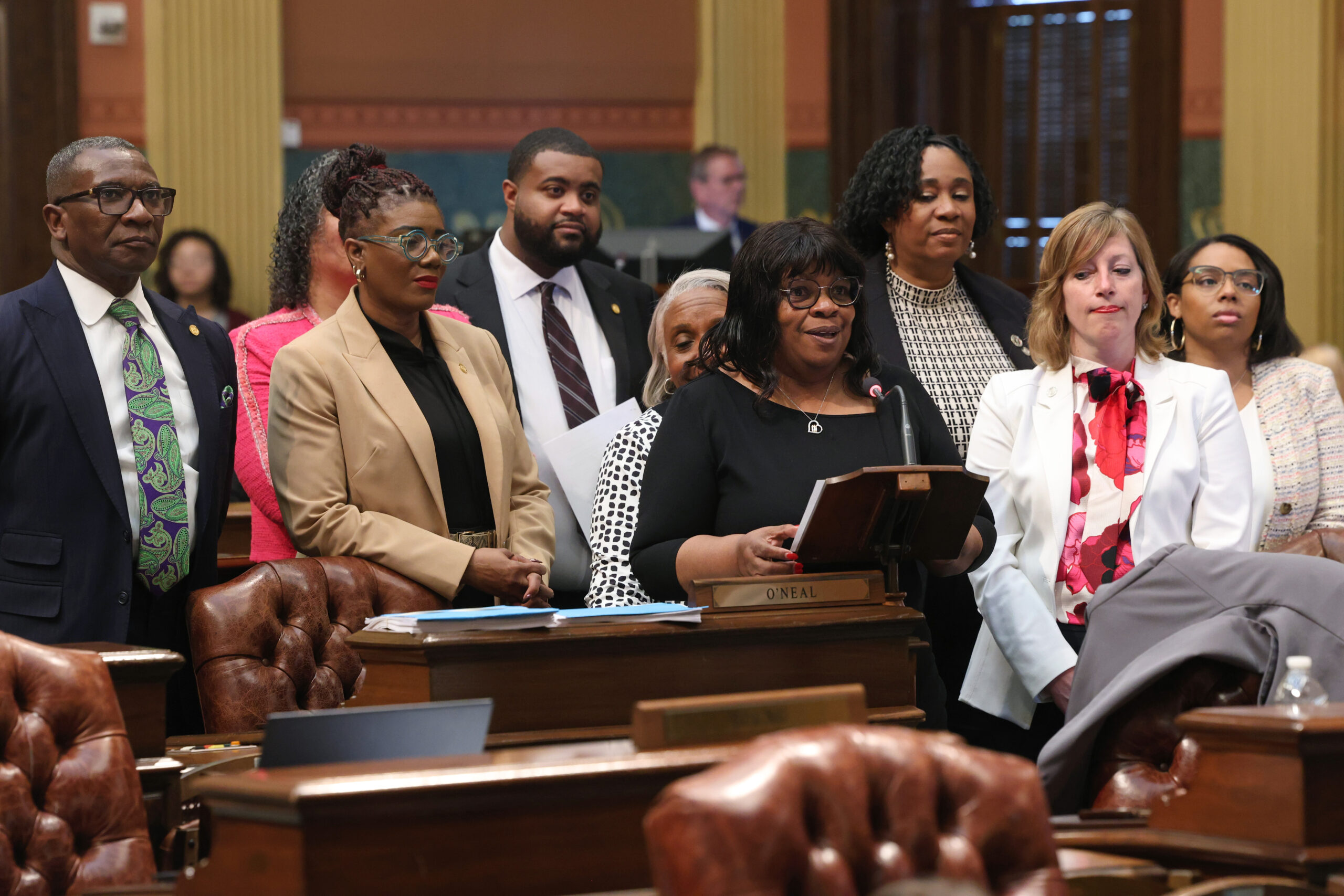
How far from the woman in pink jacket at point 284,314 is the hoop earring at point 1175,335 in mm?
1820

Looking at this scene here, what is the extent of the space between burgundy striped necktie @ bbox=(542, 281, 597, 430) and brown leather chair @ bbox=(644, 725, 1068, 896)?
7.59 ft

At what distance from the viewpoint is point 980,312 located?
3.75 meters

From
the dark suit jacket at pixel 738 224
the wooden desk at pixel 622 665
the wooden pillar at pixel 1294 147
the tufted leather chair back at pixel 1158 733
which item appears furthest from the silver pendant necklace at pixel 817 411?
the wooden pillar at pixel 1294 147

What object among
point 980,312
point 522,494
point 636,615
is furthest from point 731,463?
point 980,312

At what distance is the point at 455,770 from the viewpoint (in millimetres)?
1700

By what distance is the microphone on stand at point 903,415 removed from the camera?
112 inches

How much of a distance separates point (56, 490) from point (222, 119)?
517 cm

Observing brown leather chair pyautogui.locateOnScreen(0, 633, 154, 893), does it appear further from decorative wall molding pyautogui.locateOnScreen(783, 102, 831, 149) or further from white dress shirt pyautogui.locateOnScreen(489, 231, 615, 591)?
decorative wall molding pyautogui.locateOnScreen(783, 102, 831, 149)

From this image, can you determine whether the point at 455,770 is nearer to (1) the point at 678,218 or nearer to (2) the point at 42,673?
(2) the point at 42,673

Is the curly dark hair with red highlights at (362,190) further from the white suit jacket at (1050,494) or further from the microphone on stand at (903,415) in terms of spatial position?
the white suit jacket at (1050,494)

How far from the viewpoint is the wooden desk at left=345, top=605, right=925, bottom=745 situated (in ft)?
7.98

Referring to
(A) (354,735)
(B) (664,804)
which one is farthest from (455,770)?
(B) (664,804)

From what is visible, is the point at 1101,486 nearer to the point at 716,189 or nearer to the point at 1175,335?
the point at 1175,335

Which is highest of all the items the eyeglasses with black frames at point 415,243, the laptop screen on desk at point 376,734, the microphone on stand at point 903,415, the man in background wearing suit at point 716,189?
the man in background wearing suit at point 716,189
